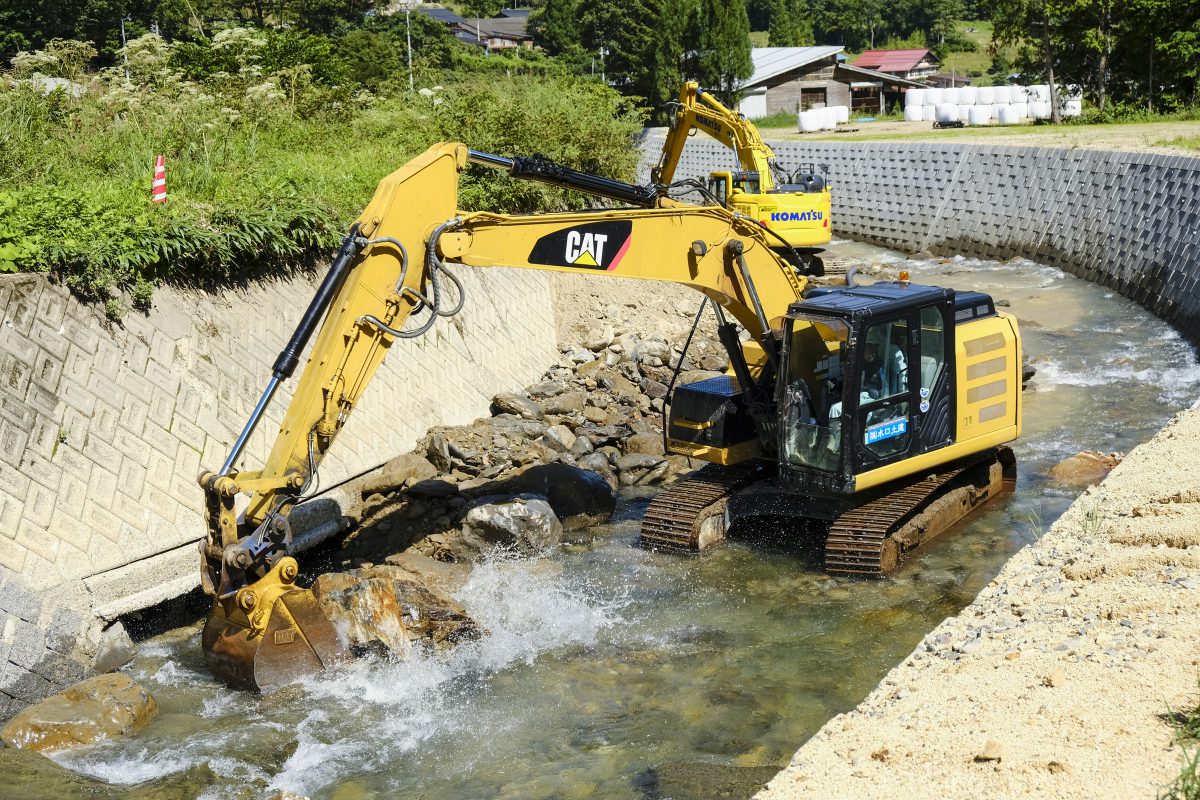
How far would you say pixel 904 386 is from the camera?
34.0 ft

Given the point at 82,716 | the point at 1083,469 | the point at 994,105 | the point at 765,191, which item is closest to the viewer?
the point at 82,716

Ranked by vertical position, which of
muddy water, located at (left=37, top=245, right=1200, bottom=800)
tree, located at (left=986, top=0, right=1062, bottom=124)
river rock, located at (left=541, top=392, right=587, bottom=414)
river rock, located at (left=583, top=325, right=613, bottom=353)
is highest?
tree, located at (left=986, top=0, right=1062, bottom=124)

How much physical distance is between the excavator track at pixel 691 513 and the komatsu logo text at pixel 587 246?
2551 millimetres

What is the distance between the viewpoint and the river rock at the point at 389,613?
8.66 meters

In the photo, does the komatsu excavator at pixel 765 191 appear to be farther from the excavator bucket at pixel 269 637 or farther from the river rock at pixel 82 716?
the river rock at pixel 82 716

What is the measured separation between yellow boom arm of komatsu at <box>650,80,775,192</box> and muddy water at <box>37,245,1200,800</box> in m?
9.27

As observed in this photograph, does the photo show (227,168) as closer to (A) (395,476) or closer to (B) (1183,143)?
(A) (395,476)

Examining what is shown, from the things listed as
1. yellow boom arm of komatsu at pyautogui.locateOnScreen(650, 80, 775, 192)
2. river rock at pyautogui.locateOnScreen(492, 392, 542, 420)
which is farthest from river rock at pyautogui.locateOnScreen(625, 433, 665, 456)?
yellow boom arm of komatsu at pyautogui.locateOnScreen(650, 80, 775, 192)

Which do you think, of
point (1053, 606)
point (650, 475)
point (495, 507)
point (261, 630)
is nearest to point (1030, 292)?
point (650, 475)

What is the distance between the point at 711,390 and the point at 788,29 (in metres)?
77.0

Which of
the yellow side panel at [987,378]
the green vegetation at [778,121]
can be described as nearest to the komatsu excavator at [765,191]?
the yellow side panel at [987,378]

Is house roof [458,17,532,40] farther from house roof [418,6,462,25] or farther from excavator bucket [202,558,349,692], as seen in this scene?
excavator bucket [202,558,349,692]

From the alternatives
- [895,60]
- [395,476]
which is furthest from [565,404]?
[895,60]

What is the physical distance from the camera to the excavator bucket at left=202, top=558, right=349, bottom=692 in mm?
8102
